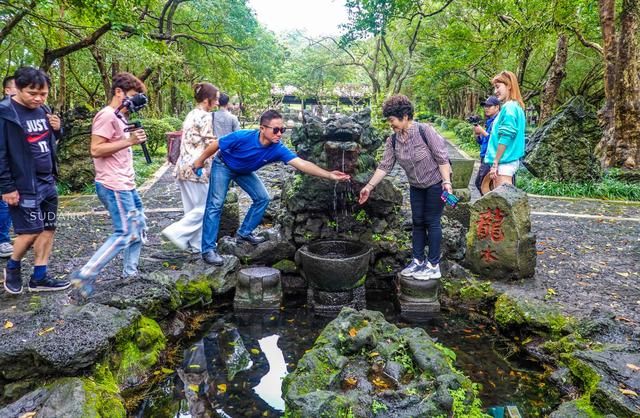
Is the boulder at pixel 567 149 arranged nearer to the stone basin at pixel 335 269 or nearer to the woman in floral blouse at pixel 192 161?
the stone basin at pixel 335 269

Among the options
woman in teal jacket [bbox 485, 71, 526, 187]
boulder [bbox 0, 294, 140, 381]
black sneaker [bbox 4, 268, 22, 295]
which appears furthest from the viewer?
woman in teal jacket [bbox 485, 71, 526, 187]

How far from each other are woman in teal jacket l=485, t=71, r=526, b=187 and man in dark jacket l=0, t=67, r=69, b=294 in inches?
179

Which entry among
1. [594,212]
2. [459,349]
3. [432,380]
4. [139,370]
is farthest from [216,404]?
[594,212]

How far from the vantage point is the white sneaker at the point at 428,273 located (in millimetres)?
4695

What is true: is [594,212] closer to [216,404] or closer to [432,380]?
[432,380]

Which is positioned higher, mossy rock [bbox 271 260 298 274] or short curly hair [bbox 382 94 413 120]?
short curly hair [bbox 382 94 413 120]

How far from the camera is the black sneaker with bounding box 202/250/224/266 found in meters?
4.97

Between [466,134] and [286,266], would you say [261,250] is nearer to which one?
[286,266]

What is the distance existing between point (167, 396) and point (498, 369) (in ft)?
8.56

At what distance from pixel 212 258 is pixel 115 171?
147cm

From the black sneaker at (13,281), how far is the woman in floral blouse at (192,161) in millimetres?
1443

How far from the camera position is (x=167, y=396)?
10.9 ft

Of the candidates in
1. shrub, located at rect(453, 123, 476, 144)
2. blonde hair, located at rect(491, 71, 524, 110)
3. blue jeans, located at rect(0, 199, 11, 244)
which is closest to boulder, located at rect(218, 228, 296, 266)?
blue jeans, located at rect(0, 199, 11, 244)

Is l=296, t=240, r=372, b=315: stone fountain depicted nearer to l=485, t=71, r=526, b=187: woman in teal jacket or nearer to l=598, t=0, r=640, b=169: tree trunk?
l=485, t=71, r=526, b=187: woman in teal jacket
